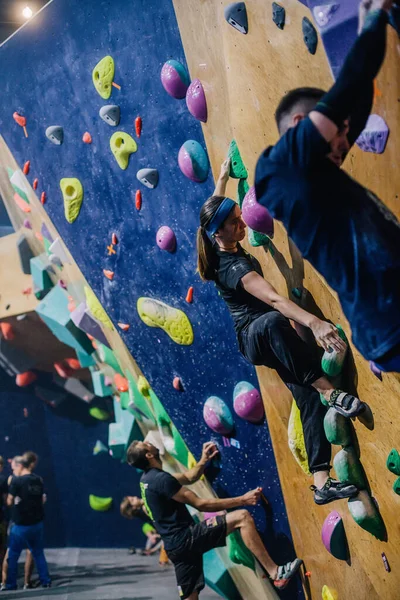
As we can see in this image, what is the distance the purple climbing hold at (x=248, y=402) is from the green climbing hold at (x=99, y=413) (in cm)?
321

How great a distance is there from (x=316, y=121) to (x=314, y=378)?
101 cm

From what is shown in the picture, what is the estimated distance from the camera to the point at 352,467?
2.79 m

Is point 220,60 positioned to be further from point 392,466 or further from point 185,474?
point 185,474

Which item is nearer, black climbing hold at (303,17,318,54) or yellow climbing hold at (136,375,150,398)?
black climbing hold at (303,17,318,54)

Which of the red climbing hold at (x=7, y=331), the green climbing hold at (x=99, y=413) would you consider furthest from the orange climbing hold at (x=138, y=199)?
the green climbing hold at (x=99, y=413)

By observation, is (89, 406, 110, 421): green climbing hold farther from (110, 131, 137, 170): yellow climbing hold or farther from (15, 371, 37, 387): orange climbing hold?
(110, 131, 137, 170): yellow climbing hold

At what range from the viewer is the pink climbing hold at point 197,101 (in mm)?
2932

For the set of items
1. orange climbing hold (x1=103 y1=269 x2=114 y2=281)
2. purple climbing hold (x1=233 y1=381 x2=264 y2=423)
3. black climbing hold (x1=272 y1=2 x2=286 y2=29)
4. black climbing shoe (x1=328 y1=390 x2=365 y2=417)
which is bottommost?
purple climbing hold (x1=233 y1=381 x2=264 y2=423)

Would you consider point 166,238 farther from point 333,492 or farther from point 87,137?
point 333,492

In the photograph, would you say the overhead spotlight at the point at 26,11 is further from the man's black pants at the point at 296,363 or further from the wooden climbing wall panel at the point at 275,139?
the man's black pants at the point at 296,363

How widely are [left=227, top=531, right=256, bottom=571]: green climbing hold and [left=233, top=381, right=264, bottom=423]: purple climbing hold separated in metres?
0.76

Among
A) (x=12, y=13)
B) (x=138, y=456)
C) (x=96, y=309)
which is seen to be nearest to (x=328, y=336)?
(x=138, y=456)

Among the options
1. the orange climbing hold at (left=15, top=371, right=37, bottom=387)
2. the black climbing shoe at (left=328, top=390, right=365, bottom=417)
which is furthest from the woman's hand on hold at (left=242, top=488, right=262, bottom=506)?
the orange climbing hold at (left=15, top=371, right=37, bottom=387)

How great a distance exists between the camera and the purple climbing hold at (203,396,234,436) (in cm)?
352
